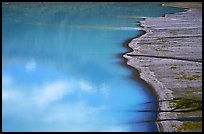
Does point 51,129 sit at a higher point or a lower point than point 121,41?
lower

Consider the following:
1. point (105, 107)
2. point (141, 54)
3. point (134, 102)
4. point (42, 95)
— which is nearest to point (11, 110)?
point (42, 95)

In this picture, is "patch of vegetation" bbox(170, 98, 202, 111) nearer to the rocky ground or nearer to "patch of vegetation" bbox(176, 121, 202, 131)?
the rocky ground

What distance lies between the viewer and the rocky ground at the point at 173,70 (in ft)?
62.5

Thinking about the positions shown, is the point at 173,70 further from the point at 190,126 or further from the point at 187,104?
the point at 190,126

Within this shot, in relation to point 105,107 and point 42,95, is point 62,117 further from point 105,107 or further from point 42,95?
point 42,95

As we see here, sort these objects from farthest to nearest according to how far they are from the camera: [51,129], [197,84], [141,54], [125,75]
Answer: [141,54] → [125,75] → [197,84] → [51,129]

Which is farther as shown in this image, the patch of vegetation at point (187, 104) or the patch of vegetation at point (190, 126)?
the patch of vegetation at point (187, 104)

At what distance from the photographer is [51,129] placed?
768 inches

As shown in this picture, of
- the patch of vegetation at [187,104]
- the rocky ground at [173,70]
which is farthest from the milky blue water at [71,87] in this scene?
the patch of vegetation at [187,104]

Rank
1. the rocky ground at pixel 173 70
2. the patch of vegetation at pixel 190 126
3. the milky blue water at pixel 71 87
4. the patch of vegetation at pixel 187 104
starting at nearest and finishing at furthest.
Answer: the patch of vegetation at pixel 190 126
the rocky ground at pixel 173 70
the patch of vegetation at pixel 187 104
the milky blue water at pixel 71 87

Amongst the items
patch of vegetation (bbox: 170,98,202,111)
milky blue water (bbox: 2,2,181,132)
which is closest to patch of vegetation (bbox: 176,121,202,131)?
milky blue water (bbox: 2,2,181,132)

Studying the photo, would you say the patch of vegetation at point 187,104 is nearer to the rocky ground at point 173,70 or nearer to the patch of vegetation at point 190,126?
the rocky ground at point 173,70

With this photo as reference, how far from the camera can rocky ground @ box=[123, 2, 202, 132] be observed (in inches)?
750

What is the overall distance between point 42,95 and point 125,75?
602cm
